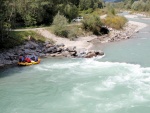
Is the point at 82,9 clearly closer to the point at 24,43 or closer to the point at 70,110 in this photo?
the point at 24,43

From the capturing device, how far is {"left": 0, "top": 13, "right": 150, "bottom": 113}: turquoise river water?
68.4ft

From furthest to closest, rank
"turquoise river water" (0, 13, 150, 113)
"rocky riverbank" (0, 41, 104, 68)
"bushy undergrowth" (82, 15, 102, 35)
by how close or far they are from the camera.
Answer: "bushy undergrowth" (82, 15, 102, 35) → "rocky riverbank" (0, 41, 104, 68) → "turquoise river water" (0, 13, 150, 113)

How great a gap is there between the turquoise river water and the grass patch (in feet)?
21.0

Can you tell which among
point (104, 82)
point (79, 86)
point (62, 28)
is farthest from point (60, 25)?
point (79, 86)

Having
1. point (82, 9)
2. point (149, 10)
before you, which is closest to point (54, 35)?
point (82, 9)

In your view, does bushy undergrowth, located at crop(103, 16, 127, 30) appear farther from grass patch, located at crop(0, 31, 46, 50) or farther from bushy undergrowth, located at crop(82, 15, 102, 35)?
grass patch, located at crop(0, 31, 46, 50)

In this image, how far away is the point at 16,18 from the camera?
50.6 meters

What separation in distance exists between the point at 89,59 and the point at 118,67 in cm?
567

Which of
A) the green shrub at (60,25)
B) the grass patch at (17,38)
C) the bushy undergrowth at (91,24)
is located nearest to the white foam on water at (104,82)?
the grass patch at (17,38)

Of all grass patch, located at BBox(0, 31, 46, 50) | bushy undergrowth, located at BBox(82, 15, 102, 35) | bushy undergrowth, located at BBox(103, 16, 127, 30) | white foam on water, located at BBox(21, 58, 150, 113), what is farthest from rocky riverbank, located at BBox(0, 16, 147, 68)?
bushy undergrowth, located at BBox(103, 16, 127, 30)

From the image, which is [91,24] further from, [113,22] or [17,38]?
[17,38]

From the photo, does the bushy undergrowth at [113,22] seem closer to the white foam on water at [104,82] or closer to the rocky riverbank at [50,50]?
the rocky riverbank at [50,50]

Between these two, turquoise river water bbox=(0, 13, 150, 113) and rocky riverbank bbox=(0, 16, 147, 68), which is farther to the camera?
rocky riverbank bbox=(0, 16, 147, 68)

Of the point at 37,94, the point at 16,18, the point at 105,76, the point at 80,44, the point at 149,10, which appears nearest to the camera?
the point at 37,94
